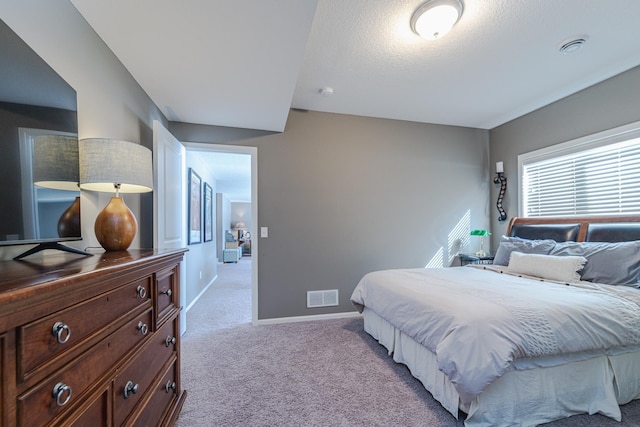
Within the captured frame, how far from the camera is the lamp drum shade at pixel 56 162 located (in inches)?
40.2

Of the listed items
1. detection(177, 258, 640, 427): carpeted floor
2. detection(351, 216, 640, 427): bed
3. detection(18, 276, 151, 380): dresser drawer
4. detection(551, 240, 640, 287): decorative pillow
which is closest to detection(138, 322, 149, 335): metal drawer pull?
detection(18, 276, 151, 380): dresser drawer

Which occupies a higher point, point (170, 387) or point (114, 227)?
point (114, 227)

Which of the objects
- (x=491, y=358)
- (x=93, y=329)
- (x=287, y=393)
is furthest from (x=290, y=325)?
(x=93, y=329)

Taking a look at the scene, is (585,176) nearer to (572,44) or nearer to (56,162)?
(572,44)

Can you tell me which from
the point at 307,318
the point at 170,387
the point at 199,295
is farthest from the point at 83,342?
the point at 199,295

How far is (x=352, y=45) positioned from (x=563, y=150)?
2.68m

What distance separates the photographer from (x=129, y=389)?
102 cm

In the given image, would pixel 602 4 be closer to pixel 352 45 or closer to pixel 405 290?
pixel 352 45

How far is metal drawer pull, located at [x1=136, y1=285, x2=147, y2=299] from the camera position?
1.13 m

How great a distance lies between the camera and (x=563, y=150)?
2.99 metres

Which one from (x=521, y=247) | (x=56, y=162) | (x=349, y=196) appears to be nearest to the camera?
(x=56, y=162)

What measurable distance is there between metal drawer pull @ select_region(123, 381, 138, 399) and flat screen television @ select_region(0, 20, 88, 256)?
0.63 meters

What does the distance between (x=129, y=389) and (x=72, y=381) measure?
362 millimetres

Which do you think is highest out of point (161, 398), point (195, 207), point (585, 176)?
point (585, 176)
